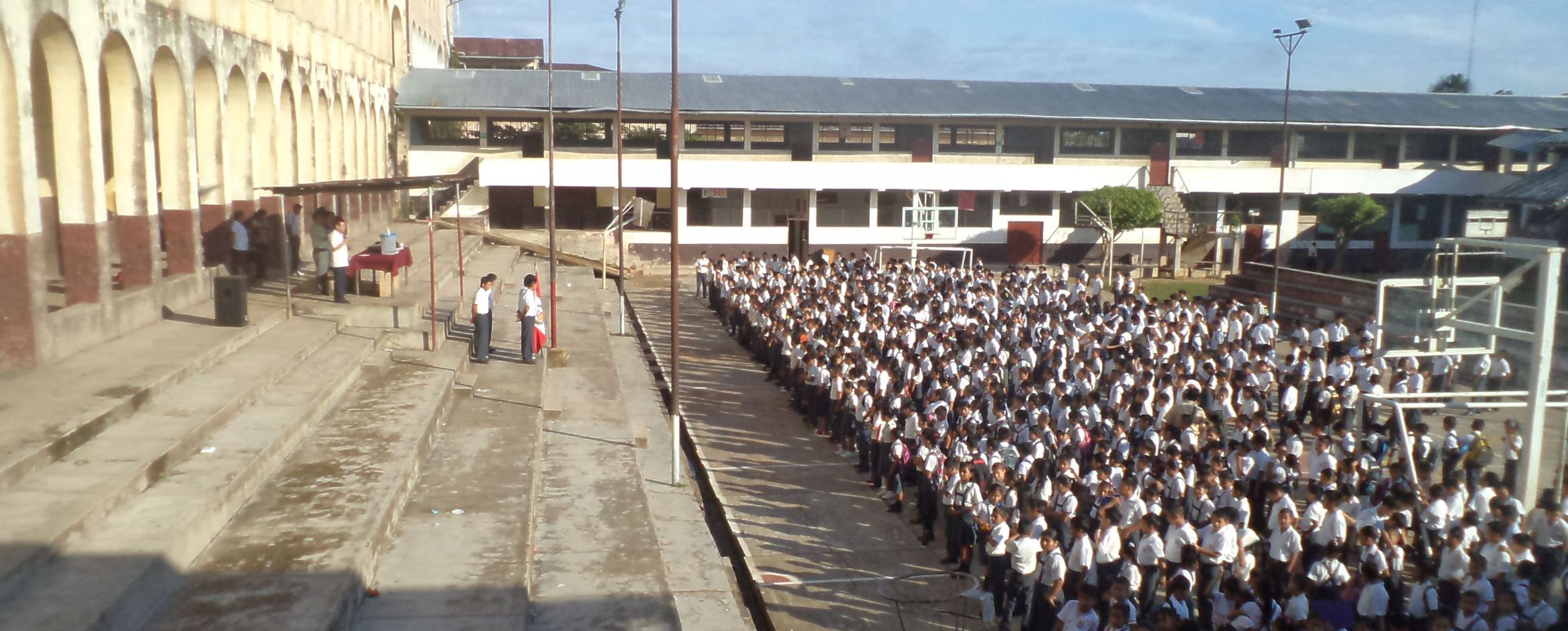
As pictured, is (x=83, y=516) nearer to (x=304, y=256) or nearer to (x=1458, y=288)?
(x=304, y=256)

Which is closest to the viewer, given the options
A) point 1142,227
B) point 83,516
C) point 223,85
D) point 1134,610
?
point 83,516

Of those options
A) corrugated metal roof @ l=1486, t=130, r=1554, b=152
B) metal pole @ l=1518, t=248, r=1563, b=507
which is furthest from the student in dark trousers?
corrugated metal roof @ l=1486, t=130, r=1554, b=152

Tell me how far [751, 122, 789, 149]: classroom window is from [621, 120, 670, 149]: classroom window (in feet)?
9.79

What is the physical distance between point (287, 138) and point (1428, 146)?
38089mm

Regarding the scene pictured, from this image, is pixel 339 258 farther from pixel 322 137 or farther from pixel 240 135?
pixel 322 137

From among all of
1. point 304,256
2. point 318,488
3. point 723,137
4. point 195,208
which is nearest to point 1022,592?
point 318,488

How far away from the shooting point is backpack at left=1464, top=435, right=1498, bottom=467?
1177 centimetres

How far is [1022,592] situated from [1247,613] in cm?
194

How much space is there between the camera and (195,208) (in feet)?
48.3

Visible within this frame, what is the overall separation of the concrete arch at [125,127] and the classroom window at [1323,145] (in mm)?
36864

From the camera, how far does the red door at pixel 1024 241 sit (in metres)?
37.1

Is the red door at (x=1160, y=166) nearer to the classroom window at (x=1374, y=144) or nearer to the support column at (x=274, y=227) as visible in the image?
the classroom window at (x=1374, y=144)

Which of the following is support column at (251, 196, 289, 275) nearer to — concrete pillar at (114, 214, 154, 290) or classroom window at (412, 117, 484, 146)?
concrete pillar at (114, 214, 154, 290)

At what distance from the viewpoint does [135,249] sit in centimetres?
1284
